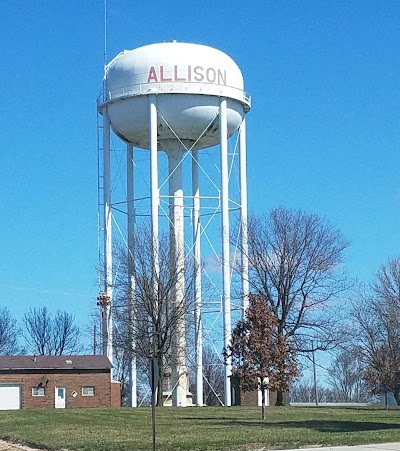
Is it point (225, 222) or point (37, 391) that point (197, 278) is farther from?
point (37, 391)

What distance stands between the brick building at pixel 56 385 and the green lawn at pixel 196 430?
20.1 metres

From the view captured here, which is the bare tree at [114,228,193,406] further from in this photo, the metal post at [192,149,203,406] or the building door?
the building door

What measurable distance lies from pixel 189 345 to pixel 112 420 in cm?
1846

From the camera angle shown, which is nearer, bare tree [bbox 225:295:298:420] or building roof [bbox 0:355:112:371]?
bare tree [bbox 225:295:298:420]

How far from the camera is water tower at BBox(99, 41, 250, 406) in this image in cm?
4950

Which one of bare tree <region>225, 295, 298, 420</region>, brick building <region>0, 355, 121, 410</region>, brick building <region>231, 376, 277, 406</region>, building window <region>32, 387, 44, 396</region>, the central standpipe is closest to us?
bare tree <region>225, 295, 298, 420</region>

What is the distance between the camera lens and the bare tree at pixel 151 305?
5162 cm

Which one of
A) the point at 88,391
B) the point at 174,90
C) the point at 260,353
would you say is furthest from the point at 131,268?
the point at 260,353

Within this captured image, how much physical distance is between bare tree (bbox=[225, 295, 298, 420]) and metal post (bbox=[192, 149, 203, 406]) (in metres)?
13.2

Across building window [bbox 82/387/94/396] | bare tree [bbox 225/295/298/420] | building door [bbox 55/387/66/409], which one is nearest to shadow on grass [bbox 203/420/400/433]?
bare tree [bbox 225/295/298/420]

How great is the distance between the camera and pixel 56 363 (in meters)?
61.1

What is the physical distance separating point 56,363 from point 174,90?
20.6 metres

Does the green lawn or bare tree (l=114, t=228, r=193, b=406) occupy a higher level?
bare tree (l=114, t=228, r=193, b=406)

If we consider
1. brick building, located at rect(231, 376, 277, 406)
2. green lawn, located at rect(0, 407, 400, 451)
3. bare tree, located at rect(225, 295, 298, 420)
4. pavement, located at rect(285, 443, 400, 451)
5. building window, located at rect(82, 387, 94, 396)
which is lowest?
pavement, located at rect(285, 443, 400, 451)
